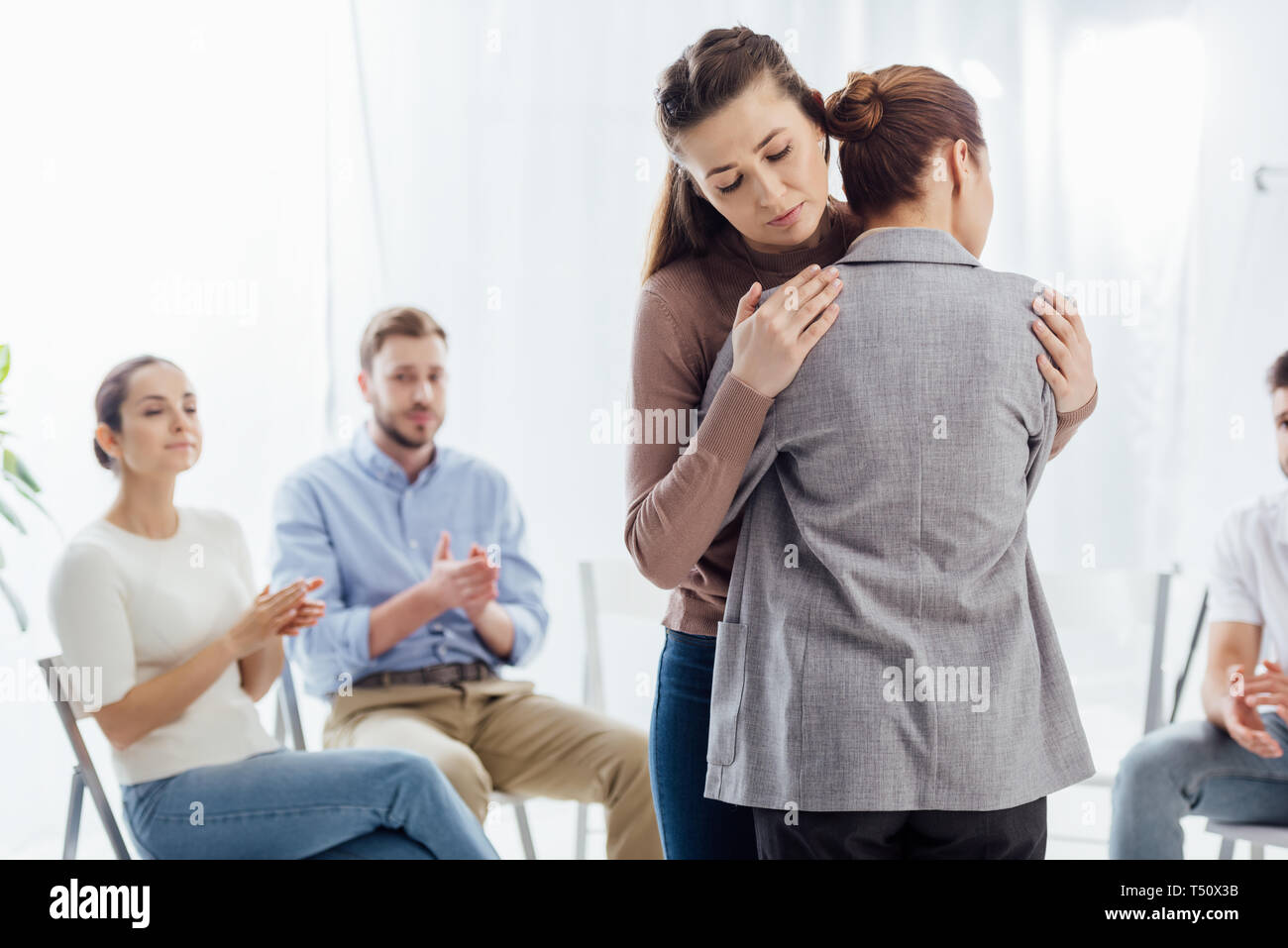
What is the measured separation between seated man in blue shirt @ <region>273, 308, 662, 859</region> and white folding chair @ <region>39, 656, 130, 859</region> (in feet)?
1.46

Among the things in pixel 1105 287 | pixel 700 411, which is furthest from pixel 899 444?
pixel 1105 287

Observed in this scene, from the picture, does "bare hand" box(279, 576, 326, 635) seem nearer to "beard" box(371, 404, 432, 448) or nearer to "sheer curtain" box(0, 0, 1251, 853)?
"beard" box(371, 404, 432, 448)

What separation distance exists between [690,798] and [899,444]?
443 mm

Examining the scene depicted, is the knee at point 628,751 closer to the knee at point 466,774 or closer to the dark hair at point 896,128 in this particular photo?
the knee at point 466,774

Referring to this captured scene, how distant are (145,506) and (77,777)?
45 centimetres

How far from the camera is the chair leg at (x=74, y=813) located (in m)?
1.70

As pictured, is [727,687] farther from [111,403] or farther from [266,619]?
[111,403]

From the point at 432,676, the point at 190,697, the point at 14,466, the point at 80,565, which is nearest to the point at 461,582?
the point at 432,676

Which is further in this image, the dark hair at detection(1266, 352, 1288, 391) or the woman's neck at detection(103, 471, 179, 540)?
the dark hair at detection(1266, 352, 1288, 391)

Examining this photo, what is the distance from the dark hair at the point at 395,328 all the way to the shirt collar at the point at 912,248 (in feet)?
5.20

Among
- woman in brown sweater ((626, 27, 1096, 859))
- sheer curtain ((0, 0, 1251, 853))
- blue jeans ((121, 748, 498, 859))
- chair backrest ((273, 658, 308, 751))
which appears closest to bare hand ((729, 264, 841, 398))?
woman in brown sweater ((626, 27, 1096, 859))

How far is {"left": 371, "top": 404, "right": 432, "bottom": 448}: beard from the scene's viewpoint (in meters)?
2.31

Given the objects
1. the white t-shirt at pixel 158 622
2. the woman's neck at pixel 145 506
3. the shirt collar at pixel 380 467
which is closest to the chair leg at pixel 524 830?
the white t-shirt at pixel 158 622
